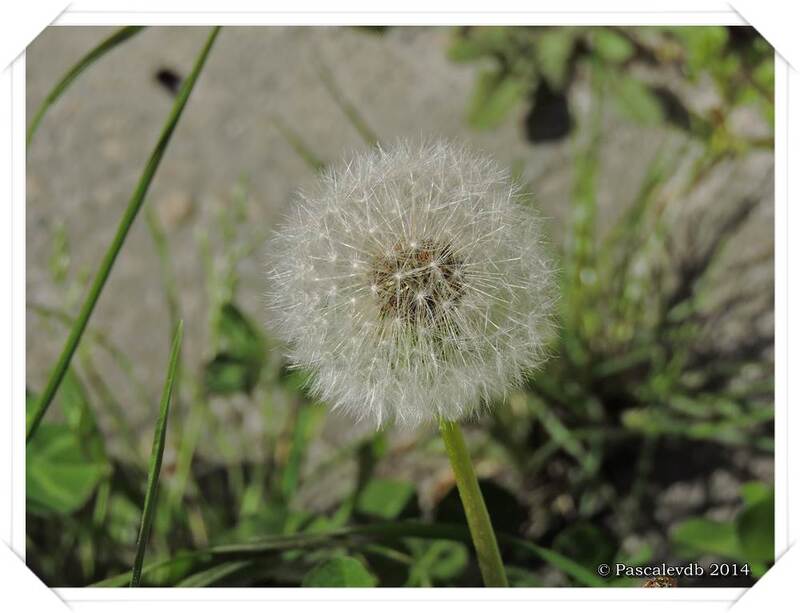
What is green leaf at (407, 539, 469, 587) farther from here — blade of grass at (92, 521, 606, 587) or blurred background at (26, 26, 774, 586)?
blade of grass at (92, 521, 606, 587)

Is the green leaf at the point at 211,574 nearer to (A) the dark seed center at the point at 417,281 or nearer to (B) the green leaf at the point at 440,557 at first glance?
(B) the green leaf at the point at 440,557

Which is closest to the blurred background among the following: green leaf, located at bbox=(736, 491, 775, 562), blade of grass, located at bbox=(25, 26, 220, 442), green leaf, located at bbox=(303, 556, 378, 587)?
green leaf, located at bbox=(736, 491, 775, 562)

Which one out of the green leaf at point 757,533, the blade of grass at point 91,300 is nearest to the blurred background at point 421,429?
the green leaf at point 757,533
